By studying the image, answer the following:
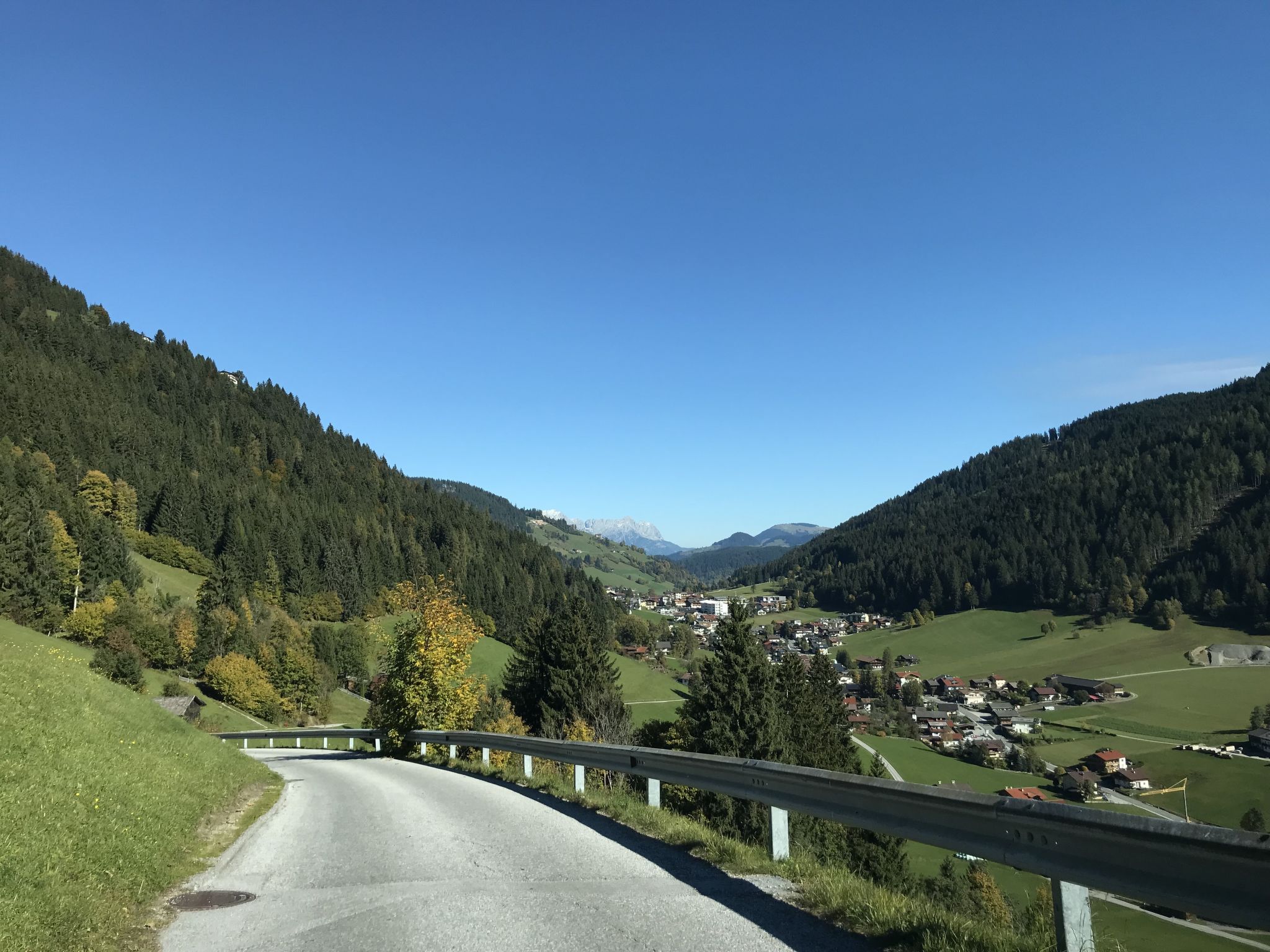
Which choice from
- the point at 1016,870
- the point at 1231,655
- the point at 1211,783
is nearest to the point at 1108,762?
the point at 1211,783

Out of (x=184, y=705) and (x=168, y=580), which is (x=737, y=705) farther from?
(x=168, y=580)

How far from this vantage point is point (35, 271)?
190 m

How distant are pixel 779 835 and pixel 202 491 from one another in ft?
470

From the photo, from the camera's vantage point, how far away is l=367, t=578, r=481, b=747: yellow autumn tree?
1185 inches

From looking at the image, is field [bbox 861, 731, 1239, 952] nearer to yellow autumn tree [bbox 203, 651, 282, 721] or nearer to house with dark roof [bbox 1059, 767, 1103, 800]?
house with dark roof [bbox 1059, 767, 1103, 800]

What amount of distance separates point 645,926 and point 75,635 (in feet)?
292

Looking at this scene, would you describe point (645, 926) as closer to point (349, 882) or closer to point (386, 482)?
point (349, 882)

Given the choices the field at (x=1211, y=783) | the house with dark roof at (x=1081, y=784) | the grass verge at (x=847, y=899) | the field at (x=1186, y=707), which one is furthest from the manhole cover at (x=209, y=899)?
the field at (x=1186, y=707)

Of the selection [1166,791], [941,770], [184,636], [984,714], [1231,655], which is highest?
[184,636]

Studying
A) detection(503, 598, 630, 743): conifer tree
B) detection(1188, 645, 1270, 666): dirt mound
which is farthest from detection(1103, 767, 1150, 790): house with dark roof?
detection(1188, 645, 1270, 666): dirt mound

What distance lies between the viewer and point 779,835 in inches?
291

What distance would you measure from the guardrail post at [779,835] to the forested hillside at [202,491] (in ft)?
276

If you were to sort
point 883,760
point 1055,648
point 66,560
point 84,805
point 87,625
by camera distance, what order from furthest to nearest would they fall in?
point 1055,648, point 66,560, point 883,760, point 87,625, point 84,805

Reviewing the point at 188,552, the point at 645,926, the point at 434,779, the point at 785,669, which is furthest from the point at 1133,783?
the point at 188,552
